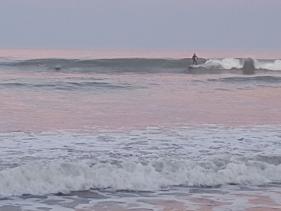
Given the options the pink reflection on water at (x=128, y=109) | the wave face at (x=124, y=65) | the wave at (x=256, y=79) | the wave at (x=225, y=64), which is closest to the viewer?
the pink reflection on water at (x=128, y=109)

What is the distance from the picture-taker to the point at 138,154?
26.5 ft

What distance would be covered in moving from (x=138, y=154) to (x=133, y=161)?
1.91ft

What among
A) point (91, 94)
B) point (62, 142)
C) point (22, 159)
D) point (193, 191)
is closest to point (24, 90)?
point (91, 94)

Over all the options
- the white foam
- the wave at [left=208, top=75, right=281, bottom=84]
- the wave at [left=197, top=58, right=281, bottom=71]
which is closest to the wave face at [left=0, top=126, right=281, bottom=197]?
the wave at [left=208, top=75, right=281, bottom=84]

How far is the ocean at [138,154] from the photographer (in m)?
6.26

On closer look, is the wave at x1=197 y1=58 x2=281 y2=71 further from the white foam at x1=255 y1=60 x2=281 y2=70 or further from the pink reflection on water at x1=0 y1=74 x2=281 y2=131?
the pink reflection on water at x1=0 y1=74 x2=281 y2=131

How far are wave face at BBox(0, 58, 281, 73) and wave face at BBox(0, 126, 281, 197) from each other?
22.5 meters

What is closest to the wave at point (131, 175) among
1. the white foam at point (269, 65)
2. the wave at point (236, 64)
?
the wave at point (236, 64)

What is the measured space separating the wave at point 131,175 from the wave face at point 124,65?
2436 centimetres

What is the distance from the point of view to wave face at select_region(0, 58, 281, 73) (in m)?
32.8

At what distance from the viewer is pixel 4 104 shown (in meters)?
13.9

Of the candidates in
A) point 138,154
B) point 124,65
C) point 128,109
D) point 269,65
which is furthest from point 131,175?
point 269,65

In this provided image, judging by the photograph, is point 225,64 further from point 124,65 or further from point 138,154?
point 138,154

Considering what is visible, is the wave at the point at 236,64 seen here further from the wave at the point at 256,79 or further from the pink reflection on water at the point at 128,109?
the pink reflection on water at the point at 128,109
